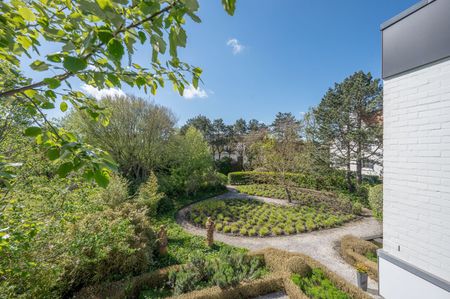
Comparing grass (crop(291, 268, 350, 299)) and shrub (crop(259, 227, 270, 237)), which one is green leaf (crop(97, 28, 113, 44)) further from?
shrub (crop(259, 227, 270, 237))

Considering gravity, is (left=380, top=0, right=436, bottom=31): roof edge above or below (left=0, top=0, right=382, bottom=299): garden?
above

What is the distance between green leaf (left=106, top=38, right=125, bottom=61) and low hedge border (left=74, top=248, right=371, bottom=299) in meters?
5.08

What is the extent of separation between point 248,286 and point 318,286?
1.79m

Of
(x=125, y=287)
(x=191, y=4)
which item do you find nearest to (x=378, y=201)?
(x=125, y=287)

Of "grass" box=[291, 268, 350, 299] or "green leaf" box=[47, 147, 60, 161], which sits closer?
"green leaf" box=[47, 147, 60, 161]

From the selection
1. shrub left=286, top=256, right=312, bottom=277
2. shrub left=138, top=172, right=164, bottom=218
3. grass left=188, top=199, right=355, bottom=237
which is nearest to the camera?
shrub left=286, top=256, right=312, bottom=277

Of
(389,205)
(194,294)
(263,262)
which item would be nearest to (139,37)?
(389,205)

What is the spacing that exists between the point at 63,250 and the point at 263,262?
529cm

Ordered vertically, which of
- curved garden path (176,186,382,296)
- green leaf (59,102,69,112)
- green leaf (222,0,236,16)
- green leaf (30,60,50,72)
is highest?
green leaf (222,0,236,16)

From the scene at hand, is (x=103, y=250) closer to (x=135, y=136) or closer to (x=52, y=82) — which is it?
(x=52, y=82)

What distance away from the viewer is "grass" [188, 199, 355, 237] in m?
9.34

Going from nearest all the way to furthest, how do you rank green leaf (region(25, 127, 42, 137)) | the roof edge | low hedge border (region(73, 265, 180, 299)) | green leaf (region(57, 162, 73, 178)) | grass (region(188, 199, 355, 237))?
green leaf (region(57, 162, 73, 178)) < green leaf (region(25, 127, 42, 137)) < the roof edge < low hedge border (region(73, 265, 180, 299)) < grass (region(188, 199, 355, 237))

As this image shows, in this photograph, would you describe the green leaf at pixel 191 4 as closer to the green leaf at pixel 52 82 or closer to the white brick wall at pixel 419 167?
the green leaf at pixel 52 82

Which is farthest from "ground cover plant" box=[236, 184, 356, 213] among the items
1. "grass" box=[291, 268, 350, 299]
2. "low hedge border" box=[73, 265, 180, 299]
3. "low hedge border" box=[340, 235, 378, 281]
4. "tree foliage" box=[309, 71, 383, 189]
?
"low hedge border" box=[73, 265, 180, 299]
